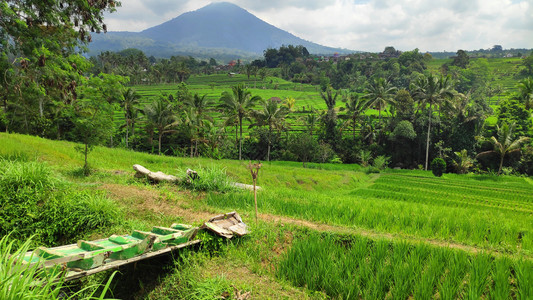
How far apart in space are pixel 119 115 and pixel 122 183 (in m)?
52.1

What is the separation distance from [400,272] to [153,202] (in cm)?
561

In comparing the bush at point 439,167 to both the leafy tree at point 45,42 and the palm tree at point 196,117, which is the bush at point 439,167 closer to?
the palm tree at point 196,117

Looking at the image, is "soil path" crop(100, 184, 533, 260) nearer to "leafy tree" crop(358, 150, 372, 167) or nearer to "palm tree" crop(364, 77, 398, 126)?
"leafy tree" crop(358, 150, 372, 167)

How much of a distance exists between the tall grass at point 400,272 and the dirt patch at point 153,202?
270 centimetres

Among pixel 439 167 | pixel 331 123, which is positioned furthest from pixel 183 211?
pixel 331 123

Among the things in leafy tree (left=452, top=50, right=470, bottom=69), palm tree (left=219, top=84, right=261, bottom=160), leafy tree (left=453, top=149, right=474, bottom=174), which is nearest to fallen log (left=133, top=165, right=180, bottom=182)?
palm tree (left=219, top=84, right=261, bottom=160)

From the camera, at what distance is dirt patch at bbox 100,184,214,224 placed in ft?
21.9

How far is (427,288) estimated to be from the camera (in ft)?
12.8

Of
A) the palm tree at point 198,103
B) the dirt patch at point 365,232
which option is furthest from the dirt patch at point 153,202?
the palm tree at point 198,103

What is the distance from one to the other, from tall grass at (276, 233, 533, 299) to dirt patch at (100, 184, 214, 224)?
2.70 meters

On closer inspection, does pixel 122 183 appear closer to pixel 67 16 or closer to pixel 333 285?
pixel 67 16

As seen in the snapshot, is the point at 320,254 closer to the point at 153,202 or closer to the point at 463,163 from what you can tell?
the point at 153,202

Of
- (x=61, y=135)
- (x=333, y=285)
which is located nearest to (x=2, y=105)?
(x=61, y=135)

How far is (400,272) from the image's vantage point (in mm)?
4219
